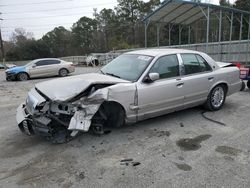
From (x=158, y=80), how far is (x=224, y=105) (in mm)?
2674

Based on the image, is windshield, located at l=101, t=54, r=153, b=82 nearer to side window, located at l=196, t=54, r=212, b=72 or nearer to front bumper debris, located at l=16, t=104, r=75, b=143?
side window, located at l=196, t=54, r=212, b=72

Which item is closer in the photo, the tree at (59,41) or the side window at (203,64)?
the side window at (203,64)

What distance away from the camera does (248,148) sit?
12.6 ft

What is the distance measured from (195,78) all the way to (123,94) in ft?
6.20

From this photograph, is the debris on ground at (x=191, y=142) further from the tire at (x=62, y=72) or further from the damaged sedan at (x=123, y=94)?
the tire at (x=62, y=72)

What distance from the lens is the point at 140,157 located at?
362 centimetres

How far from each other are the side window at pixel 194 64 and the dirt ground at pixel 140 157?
1.12 meters

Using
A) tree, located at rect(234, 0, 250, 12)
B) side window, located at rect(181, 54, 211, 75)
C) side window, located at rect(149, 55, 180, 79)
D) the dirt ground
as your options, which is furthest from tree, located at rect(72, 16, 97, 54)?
→ the dirt ground

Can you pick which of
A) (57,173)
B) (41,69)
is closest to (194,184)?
(57,173)

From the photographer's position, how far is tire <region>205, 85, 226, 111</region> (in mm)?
5690

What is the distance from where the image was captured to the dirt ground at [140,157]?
304cm

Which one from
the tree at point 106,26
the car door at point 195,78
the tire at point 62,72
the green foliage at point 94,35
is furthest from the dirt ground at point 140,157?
the tree at point 106,26

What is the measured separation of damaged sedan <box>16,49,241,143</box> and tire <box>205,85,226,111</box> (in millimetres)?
24

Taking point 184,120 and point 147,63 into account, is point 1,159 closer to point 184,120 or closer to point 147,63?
point 147,63
